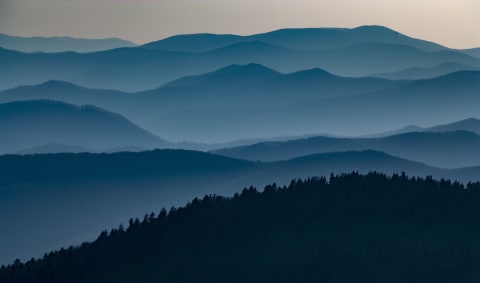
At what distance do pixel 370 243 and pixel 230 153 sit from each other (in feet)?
385

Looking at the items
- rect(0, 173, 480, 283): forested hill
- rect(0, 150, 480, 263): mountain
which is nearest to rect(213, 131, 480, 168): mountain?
rect(0, 150, 480, 263): mountain

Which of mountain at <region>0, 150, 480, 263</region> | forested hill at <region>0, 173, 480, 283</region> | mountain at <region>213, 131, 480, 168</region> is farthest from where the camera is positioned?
mountain at <region>213, 131, 480, 168</region>

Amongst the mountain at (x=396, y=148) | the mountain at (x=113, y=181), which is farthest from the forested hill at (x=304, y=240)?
the mountain at (x=396, y=148)

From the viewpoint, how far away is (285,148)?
568 ft

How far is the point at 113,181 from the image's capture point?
436ft

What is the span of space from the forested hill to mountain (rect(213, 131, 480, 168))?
329ft

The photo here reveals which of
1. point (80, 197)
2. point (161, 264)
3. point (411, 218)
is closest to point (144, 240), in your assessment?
point (161, 264)

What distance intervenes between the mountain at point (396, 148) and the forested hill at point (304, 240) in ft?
329

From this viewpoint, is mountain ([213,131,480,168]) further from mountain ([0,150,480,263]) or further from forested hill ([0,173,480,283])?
forested hill ([0,173,480,283])

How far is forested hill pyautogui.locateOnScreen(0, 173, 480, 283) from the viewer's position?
4578cm

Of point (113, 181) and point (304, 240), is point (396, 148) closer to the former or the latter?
point (113, 181)

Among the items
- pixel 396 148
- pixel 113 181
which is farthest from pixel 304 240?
pixel 396 148

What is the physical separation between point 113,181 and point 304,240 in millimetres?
84190

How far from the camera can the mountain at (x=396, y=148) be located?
166375 millimetres
